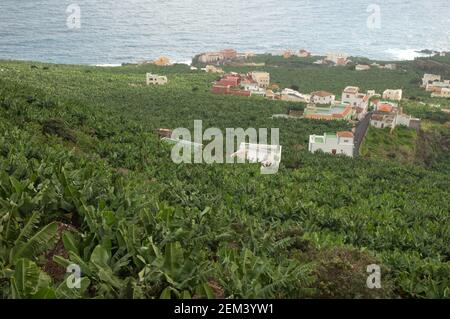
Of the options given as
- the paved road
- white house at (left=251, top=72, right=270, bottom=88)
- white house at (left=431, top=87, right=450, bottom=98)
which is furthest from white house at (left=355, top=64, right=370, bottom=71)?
the paved road

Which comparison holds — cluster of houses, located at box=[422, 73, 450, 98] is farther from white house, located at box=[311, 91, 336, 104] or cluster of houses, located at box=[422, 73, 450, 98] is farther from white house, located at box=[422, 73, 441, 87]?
white house, located at box=[311, 91, 336, 104]

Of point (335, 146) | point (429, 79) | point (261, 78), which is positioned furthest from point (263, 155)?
point (429, 79)

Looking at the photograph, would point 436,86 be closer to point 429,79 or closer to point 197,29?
point 429,79

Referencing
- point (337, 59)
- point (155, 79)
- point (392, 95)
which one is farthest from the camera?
point (337, 59)

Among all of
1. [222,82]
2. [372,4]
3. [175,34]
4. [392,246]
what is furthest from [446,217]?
[372,4]

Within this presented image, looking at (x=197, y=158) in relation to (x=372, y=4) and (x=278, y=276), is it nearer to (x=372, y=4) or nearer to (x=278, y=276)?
(x=278, y=276)

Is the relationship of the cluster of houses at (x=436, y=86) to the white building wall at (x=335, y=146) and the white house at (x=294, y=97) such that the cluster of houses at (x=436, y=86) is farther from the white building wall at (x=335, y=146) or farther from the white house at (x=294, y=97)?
the white building wall at (x=335, y=146)
